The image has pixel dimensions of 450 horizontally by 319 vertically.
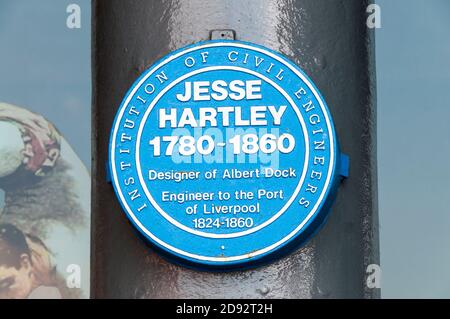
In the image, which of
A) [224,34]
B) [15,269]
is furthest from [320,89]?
[15,269]

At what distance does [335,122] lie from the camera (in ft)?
19.5

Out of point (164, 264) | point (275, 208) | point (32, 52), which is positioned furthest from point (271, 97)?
point (32, 52)

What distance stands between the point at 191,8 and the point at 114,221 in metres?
1.22

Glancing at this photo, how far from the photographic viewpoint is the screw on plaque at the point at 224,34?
5.91 metres

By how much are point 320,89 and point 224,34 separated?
59 centimetres

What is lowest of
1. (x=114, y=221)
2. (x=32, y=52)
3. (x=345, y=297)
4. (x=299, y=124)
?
(x=345, y=297)

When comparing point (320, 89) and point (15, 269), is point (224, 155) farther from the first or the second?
point (15, 269)

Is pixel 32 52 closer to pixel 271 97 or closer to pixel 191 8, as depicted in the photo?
pixel 191 8

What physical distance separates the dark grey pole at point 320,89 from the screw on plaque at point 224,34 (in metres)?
0.03

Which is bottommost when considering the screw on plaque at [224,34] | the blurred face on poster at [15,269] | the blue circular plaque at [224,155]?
the blurred face on poster at [15,269]

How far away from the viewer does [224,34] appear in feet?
19.4

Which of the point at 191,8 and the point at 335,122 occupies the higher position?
the point at 191,8

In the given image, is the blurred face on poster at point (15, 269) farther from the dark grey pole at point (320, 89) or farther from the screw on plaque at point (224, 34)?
the screw on plaque at point (224, 34)

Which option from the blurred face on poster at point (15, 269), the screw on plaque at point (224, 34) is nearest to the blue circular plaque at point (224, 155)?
the screw on plaque at point (224, 34)
